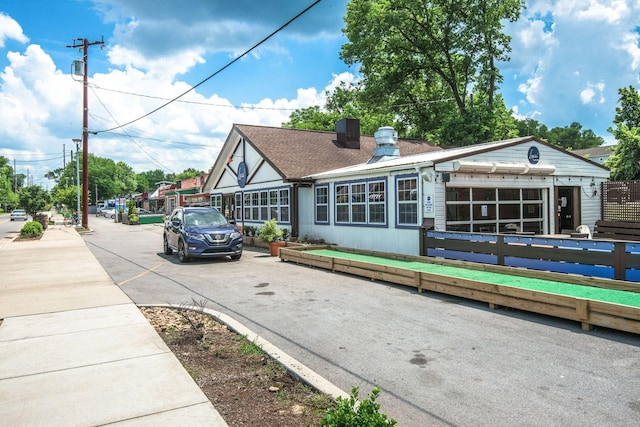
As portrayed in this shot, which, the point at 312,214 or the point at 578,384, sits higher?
the point at 312,214

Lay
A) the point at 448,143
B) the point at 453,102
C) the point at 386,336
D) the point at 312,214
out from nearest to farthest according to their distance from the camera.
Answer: the point at 386,336
the point at 312,214
the point at 448,143
the point at 453,102

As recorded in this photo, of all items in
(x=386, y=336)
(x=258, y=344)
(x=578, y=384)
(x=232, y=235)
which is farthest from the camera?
(x=232, y=235)

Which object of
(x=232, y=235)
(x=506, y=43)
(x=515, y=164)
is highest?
(x=506, y=43)

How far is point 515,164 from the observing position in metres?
13.6

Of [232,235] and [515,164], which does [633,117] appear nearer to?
[515,164]

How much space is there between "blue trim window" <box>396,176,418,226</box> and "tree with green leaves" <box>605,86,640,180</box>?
1355 cm

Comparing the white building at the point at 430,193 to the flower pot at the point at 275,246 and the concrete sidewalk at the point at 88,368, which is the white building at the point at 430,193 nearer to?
the flower pot at the point at 275,246

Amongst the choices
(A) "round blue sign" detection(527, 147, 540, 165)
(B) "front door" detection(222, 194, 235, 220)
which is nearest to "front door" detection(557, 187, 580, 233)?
(A) "round blue sign" detection(527, 147, 540, 165)

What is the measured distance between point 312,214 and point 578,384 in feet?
49.0

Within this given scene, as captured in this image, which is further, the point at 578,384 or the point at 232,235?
the point at 232,235

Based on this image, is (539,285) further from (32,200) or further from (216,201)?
(32,200)

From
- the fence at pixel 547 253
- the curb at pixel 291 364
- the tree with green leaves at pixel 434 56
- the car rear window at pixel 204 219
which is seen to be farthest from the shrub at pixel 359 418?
the tree with green leaves at pixel 434 56

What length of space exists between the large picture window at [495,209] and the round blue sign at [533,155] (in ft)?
3.12

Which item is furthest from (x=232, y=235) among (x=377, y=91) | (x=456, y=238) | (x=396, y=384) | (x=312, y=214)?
(x=377, y=91)
